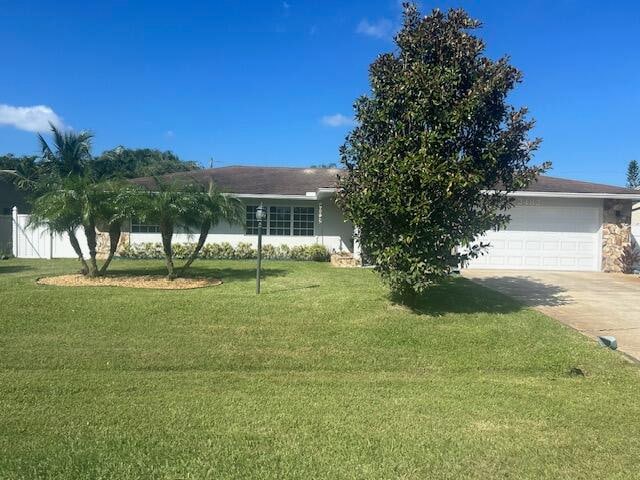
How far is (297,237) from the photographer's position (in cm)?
1952

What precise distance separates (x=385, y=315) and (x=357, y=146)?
300cm

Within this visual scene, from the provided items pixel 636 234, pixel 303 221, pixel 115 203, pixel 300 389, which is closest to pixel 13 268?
pixel 115 203

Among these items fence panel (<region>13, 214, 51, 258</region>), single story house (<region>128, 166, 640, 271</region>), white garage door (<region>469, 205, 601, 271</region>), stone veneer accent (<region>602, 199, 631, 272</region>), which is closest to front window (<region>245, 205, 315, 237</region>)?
single story house (<region>128, 166, 640, 271</region>)

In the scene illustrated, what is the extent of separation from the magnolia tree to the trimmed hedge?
9.70 metres

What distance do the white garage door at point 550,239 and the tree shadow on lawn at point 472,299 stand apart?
4.36 meters

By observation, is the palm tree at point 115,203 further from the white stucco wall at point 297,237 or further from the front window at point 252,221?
the front window at point 252,221

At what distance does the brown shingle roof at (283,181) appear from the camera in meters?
18.0

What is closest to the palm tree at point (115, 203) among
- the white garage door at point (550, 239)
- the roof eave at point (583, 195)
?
the white garage door at point (550, 239)

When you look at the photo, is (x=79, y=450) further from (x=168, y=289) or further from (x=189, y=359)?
(x=168, y=289)

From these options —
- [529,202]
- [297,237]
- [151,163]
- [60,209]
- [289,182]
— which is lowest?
[297,237]

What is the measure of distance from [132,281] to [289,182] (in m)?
9.84

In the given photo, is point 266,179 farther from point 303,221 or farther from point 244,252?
point 244,252

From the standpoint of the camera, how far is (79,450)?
402 centimetres

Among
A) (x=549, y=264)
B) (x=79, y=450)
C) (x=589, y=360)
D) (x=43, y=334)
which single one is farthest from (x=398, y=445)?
(x=549, y=264)
